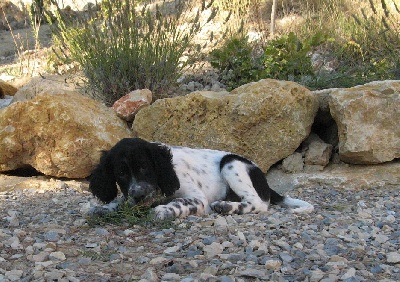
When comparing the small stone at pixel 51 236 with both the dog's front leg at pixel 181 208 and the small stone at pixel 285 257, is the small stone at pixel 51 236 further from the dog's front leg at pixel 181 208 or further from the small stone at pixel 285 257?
the small stone at pixel 285 257

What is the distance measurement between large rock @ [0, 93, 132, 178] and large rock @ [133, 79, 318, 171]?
77 centimetres

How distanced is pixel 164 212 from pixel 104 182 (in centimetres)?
71

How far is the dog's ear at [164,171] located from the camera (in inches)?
191

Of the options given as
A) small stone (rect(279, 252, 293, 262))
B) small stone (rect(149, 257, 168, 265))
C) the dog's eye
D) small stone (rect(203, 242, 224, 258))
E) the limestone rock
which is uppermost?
the limestone rock

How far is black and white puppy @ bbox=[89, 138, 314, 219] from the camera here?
4.79m

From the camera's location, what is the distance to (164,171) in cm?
486

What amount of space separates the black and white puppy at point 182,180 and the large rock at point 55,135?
1642 millimetres

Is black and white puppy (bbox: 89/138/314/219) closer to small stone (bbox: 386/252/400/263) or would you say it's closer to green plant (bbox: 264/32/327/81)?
small stone (bbox: 386/252/400/263)

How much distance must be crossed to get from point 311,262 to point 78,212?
7.77 feet

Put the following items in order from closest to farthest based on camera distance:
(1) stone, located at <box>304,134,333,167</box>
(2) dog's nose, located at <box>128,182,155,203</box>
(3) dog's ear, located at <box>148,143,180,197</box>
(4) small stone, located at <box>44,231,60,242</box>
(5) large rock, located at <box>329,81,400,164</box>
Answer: (4) small stone, located at <box>44,231,60,242</box>, (2) dog's nose, located at <box>128,182,155,203</box>, (3) dog's ear, located at <box>148,143,180,197</box>, (5) large rock, located at <box>329,81,400,164</box>, (1) stone, located at <box>304,134,333,167</box>

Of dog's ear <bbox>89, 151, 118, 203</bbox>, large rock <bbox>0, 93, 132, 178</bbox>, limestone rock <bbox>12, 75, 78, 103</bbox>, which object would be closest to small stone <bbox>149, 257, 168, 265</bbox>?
dog's ear <bbox>89, 151, 118, 203</bbox>

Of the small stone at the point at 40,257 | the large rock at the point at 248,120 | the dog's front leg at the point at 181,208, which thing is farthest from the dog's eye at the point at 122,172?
the large rock at the point at 248,120

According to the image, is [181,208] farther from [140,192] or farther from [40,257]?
[40,257]

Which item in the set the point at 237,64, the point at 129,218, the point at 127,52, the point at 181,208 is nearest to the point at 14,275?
the point at 129,218
